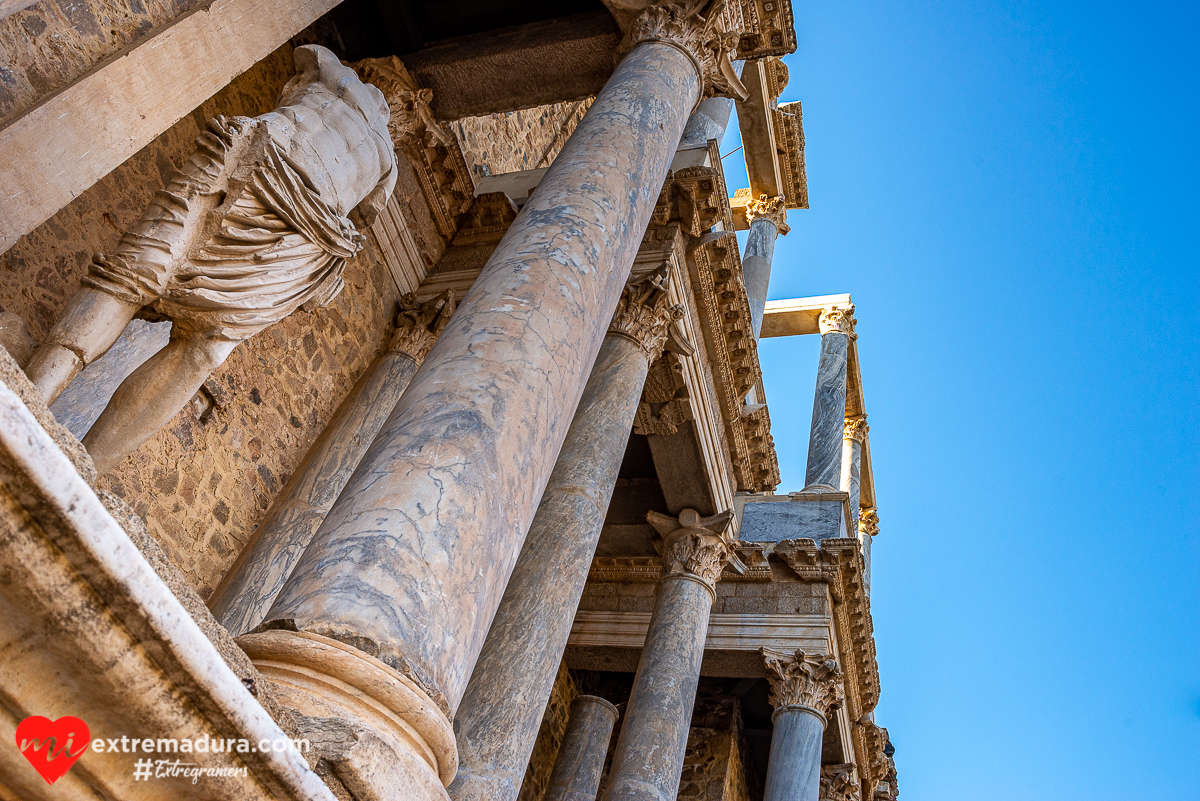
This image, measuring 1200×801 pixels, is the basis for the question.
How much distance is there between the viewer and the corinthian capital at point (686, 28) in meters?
5.96

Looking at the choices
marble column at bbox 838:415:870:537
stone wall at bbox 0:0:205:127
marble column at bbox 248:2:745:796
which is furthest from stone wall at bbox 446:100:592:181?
marble column at bbox 838:415:870:537

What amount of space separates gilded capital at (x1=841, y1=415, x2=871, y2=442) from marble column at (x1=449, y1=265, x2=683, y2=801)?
9.47m

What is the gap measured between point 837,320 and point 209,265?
1264cm

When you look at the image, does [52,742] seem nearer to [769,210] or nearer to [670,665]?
[670,665]

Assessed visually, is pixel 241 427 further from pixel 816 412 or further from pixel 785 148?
pixel 785 148

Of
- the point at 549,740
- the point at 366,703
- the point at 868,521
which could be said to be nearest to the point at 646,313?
the point at 366,703

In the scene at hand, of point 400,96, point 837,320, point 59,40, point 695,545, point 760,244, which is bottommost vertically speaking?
point 59,40

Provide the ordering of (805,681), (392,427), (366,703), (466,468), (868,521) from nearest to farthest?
1. (366,703)
2. (466,468)
3. (392,427)
4. (805,681)
5. (868,521)

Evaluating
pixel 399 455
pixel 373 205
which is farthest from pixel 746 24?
pixel 399 455

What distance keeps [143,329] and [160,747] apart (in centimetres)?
416

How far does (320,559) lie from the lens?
255 cm

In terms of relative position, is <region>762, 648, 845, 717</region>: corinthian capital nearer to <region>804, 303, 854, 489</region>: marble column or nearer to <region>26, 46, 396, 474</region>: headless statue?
<region>804, 303, 854, 489</region>: marble column

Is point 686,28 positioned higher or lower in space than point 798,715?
higher

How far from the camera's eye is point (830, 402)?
13.3 metres
